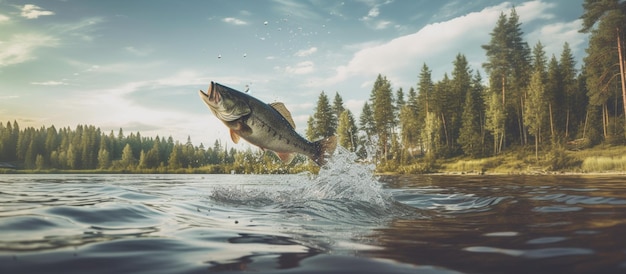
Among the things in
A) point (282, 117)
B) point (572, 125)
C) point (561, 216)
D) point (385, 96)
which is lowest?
point (561, 216)

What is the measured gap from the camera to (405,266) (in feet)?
9.61

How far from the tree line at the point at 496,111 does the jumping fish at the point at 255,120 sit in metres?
52.8

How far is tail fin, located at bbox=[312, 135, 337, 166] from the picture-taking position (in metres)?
6.68

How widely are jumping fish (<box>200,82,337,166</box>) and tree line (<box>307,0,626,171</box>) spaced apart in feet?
173

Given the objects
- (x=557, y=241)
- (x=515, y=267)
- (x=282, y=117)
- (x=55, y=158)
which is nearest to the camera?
(x=515, y=267)

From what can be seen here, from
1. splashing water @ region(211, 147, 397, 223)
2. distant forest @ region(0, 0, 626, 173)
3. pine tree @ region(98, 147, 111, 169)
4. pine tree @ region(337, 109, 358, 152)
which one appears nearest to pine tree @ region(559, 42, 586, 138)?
distant forest @ region(0, 0, 626, 173)

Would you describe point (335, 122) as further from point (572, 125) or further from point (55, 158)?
point (55, 158)

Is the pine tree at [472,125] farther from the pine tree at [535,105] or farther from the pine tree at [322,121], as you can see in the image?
the pine tree at [322,121]

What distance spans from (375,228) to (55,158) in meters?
158

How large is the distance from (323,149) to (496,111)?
218 ft

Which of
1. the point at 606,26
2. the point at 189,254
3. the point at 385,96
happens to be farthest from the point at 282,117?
the point at 385,96

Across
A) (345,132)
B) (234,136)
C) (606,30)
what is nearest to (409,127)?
(345,132)

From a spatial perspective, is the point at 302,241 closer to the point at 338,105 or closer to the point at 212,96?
the point at 212,96

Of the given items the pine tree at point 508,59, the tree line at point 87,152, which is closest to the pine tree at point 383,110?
the pine tree at point 508,59
